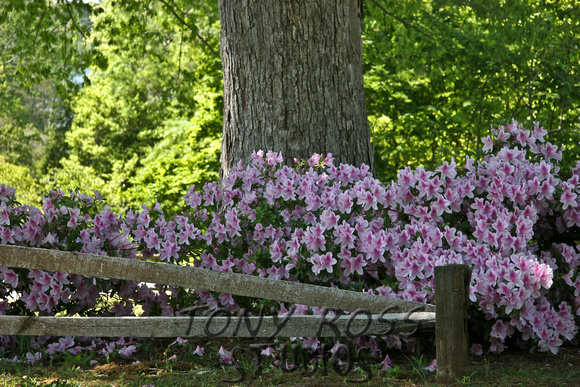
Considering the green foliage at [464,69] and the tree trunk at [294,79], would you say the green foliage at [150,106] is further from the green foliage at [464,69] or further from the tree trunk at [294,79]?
the tree trunk at [294,79]

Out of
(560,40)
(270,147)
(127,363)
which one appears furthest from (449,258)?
(560,40)

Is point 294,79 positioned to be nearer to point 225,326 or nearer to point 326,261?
point 326,261

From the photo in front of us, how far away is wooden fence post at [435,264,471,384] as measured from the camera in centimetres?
270

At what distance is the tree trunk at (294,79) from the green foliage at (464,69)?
7.80 ft

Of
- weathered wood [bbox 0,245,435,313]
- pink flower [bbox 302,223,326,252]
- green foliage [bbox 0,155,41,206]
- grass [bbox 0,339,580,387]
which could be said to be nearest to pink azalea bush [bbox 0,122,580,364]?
pink flower [bbox 302,223,326,252]

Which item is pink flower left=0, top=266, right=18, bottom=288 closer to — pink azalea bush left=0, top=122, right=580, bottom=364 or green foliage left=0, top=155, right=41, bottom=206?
pink azalea bush left=0, top=122, right=580, bottom=364

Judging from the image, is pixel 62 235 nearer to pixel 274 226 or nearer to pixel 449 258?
pixel 274 226

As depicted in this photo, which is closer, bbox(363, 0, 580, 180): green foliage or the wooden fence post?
the wooden fence post

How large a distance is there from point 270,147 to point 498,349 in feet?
7.25

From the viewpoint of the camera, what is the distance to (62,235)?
4.02m

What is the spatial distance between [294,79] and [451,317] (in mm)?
2477

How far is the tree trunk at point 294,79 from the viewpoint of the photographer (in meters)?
4.56

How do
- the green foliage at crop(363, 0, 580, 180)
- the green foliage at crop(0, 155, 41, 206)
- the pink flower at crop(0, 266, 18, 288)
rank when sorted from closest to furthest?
the pink flower at crop(0, 266, 18, 288) → the green foliage at crop(363, 0, 580, 180) → the green foliage at crop(0, 155, 41, 206)

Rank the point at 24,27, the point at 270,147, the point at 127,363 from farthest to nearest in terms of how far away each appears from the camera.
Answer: the point at 24,27
the point at 270,147
the point at 127,363
